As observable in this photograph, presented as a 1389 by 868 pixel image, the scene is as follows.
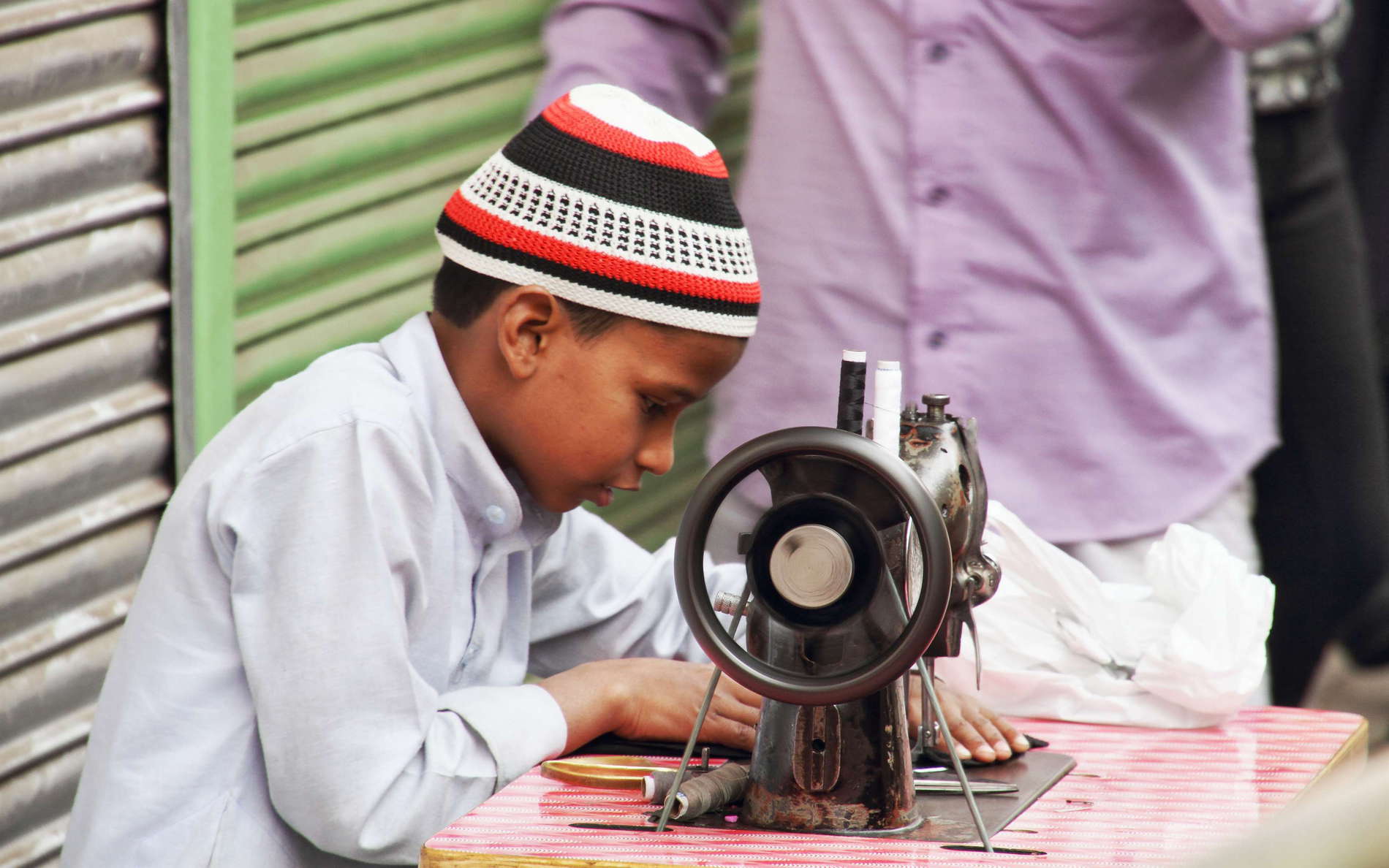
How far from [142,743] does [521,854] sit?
49 centimetres

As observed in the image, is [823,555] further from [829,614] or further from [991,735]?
[991,735]

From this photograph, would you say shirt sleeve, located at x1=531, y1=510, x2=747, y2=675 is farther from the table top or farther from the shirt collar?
the table top

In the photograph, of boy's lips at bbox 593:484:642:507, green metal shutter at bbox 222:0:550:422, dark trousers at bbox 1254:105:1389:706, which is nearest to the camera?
boy's lips at bbox 593:484:642:507

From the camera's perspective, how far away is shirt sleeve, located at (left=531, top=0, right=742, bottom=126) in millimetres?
2785

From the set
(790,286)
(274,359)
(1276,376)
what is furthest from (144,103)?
(1276,376)

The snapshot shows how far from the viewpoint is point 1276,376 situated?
3799mm

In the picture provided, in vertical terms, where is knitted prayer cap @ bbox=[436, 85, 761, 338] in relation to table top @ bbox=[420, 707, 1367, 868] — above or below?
above

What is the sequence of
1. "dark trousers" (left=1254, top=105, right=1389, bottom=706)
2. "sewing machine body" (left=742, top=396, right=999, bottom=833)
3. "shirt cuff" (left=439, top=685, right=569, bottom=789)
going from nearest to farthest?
"sewing machine body" (left=742, top=396, right=999, bottom=833)
"shirt cuff" (left=439, top=685, right=569, bottom=789)
"dark trousers" (left=1254, top=105, right=1389, bottom=706)

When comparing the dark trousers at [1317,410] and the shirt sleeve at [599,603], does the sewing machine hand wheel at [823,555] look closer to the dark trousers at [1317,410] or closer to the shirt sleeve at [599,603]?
the shirt sleeve at [599,603]

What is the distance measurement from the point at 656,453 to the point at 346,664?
418mm

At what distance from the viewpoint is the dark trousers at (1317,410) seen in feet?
11.7

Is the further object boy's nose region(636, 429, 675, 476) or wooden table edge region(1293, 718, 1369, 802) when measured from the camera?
boy's nose region(636, 429, 675, 476)

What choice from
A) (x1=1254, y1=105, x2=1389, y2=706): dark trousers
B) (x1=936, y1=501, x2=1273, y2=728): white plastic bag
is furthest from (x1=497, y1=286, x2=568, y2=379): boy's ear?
(x1=1254, y1=105, x2=1389, y2=706): dark trousers

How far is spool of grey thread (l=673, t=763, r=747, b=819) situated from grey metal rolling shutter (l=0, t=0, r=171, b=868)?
46.0 inches
